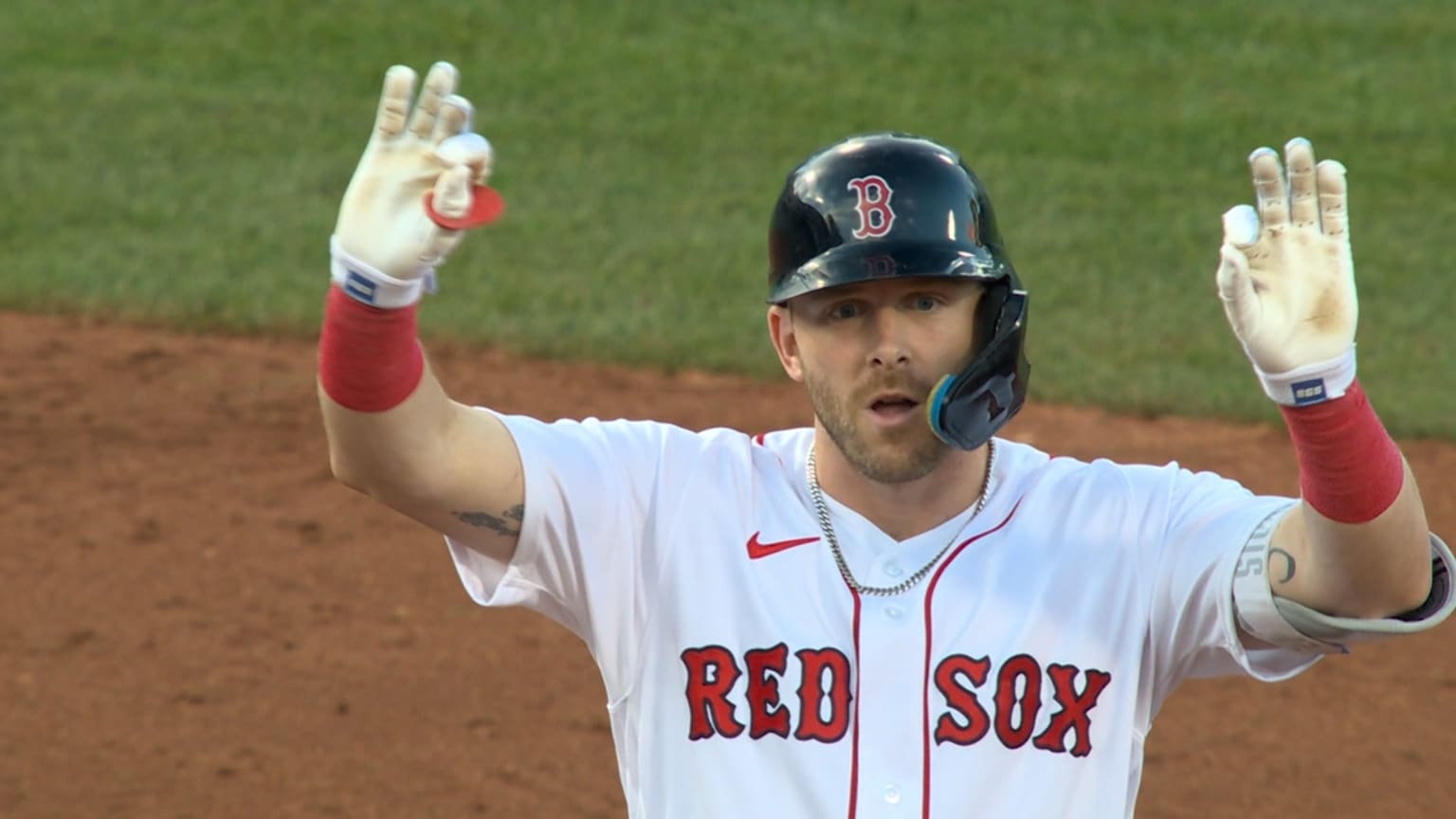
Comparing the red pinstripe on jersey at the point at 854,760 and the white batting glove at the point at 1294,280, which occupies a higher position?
the white batting glove at the point at 1294,280

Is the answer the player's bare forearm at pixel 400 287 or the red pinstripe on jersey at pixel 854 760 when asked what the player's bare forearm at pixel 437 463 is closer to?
the player's bare forearm at pixel 400 287

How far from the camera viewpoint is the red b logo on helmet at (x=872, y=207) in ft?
9.70

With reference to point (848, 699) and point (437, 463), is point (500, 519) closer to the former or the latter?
point (437, 463)

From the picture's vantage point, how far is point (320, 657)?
19.8ft

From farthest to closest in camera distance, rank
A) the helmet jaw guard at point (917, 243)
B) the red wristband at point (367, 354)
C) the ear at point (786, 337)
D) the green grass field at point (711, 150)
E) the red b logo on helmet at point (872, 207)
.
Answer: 1. the green grass field at point (711, 150)
2. the ear at point (786, 337)
3. the red b logo on helmet at point (872, 207)
4. the helmet jaw guard at point (917, 243)
5. the red wristband at point (367, 354)

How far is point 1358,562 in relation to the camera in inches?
105

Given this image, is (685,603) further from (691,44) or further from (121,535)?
(691,44)

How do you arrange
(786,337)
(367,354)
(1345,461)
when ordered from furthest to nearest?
(786,337), (367,354), (1345,461)

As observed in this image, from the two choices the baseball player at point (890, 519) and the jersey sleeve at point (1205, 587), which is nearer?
the baseball player at point (890, 519)

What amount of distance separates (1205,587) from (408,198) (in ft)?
4.06

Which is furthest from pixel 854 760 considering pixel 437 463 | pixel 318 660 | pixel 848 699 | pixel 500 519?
pixel 318 660

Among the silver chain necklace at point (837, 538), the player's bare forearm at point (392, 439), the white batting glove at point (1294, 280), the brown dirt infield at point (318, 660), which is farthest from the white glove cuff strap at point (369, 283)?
the brown dirt infield at point (318, 660)

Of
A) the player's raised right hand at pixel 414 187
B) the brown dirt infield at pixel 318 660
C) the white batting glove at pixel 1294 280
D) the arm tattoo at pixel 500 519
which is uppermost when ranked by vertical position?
the player's raised right hand at pixel 414 187

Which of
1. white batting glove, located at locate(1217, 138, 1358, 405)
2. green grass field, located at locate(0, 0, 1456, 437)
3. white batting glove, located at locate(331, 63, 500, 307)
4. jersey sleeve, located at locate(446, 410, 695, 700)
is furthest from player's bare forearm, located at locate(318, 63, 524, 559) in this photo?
green grass field, located at locate(0, 0, 1456, 437)
